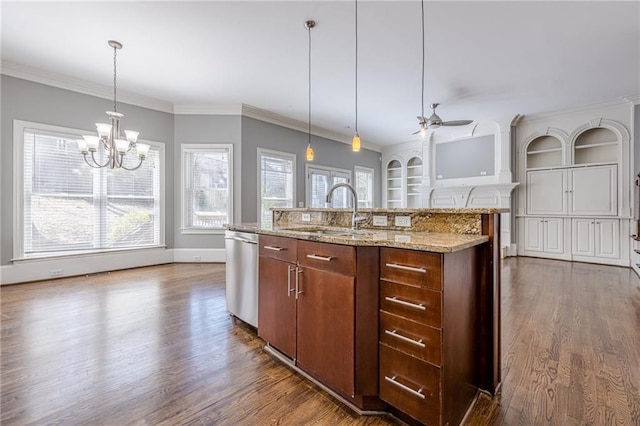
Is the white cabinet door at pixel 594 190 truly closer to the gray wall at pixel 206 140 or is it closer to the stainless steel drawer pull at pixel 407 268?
the stainless steel drawer pull at pixel 407 268

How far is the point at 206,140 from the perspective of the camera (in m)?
5.57

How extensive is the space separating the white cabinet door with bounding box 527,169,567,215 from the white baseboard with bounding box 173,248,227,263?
21.1ft

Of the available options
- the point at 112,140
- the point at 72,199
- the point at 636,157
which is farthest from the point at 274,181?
the point at 636,157

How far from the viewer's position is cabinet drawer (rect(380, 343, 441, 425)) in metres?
1.33

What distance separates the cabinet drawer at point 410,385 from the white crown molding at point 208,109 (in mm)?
5186

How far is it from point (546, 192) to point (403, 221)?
18.7 ft

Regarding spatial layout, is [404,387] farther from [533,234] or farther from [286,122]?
[533,234]

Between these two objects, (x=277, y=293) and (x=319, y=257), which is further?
(x=277, y=293)

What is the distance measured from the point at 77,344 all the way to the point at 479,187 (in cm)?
725

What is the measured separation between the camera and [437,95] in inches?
201

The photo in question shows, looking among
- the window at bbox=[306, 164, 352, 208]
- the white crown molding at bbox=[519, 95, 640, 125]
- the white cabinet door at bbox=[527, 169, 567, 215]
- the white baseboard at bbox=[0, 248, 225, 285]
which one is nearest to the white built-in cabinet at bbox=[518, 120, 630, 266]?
the white cabinet door at bbox=[527, 169, 567, 215]

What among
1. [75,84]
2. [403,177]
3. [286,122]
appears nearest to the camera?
[75,84]

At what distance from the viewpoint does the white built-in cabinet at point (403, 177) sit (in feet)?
28.3

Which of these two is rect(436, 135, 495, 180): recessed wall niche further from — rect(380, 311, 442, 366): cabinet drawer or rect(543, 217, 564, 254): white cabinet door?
rect(380, 311, 442, 366): cabinet drawer
